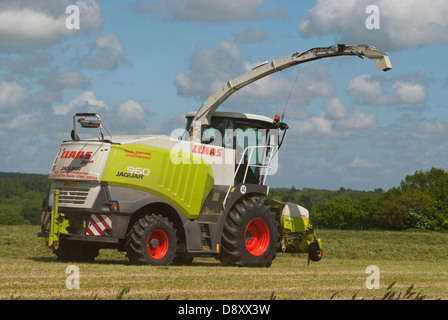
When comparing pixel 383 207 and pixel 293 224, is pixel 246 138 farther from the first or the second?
pixel 383 207

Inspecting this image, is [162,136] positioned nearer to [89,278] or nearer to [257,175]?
[257,175]

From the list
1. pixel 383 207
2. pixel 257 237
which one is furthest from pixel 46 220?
pixel 383 207

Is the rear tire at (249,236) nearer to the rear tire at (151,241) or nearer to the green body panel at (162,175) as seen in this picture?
the green body panel at (162,175)

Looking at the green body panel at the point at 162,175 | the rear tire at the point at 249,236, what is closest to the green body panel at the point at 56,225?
the green body panel at the point at 162,175

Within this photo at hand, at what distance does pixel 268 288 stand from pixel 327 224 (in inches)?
4306

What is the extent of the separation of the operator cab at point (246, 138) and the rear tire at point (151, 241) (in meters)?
2.49

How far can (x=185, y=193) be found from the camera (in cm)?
1399

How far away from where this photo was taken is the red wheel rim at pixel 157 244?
13383 millimetres

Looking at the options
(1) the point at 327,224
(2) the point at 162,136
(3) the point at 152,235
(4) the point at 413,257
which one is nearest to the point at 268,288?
(3) the point at 152,235

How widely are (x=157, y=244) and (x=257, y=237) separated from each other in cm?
280

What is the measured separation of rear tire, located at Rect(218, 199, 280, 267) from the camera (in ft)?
47.5

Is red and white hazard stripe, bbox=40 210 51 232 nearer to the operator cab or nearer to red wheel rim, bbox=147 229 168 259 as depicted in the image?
red wheel rim, bbox=147 229 168 259
